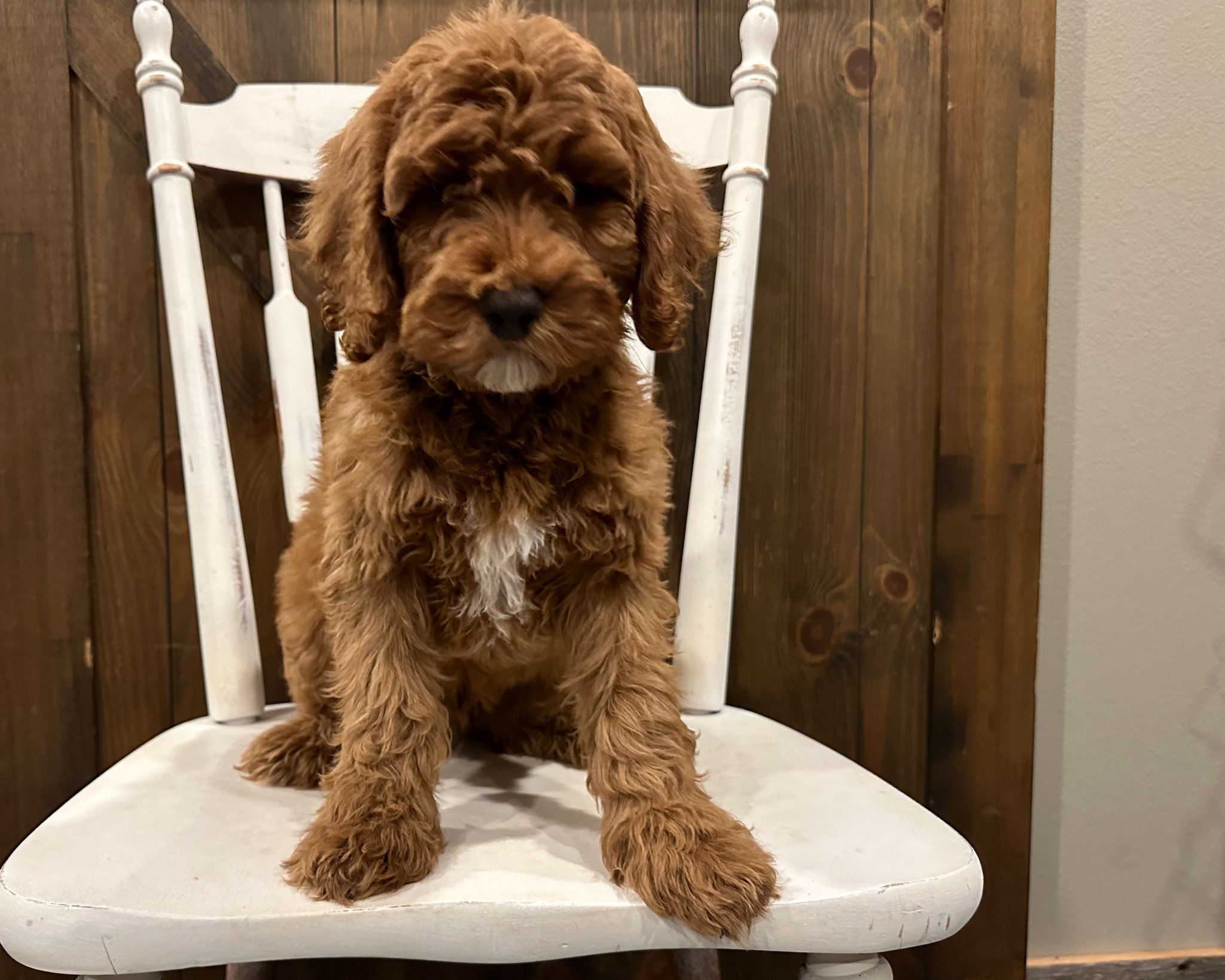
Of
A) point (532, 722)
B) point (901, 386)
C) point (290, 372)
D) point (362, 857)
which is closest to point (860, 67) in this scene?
point (901, 386)

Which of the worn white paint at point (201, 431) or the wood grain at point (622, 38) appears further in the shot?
the wood grain at point (622, 38)

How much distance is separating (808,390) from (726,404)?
28 centimetres

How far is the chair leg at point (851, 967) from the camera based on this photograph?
0.81 meters

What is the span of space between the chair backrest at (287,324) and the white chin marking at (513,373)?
0.41 m

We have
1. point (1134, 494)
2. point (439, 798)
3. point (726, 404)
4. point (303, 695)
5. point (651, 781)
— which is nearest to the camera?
point (651, 781)

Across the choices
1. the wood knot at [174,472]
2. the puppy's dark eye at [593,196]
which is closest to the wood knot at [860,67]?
the puppy's dark eye at [593,196]

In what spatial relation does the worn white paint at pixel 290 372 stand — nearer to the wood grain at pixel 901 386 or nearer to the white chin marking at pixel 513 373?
the white chin marking at pixel 513 373

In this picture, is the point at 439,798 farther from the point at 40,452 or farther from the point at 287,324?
the point at 40,452

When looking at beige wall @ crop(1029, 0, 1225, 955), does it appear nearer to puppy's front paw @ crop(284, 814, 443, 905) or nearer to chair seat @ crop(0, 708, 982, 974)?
chair seat @ crop(0, 708, 982, 974)

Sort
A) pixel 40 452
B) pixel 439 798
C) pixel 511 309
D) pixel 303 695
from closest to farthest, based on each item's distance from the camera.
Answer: pixel 511 309 → pixel 439 798 → pixel 303 695 → pixel 40 452

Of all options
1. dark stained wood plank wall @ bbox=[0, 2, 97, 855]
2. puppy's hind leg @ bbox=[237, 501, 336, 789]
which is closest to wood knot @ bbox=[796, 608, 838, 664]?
puppy's hind leg @ bbox=[237, 501, 336, 789]

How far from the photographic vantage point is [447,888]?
77 centimetres

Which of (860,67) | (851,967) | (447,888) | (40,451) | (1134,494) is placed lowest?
(851,967)

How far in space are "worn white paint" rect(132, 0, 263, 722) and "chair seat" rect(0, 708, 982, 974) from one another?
23cm
